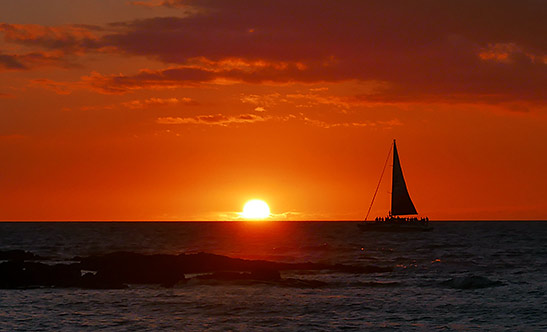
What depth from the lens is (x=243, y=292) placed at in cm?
5109

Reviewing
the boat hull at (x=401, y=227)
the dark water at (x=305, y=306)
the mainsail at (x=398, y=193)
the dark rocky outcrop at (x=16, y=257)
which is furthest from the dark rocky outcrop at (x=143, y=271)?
the boat hull at (x=401, y=227)

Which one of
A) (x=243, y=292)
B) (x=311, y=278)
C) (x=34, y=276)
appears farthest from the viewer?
(x=311, y=278)

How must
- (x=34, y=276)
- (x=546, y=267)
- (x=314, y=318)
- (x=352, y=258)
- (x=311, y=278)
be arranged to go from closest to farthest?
(x=314, y=318), (x=34, y=276), (x=311, y=278), (x=546, y=267), (x=352, y=258)

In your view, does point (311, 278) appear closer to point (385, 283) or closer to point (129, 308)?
point (385, 283)

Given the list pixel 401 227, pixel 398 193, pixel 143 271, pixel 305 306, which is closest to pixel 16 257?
pixel 143 271

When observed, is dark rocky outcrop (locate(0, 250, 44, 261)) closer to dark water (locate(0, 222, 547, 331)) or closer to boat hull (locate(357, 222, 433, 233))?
dark water (locate(0, 222, 547, 331))

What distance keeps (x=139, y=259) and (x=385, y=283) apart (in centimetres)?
2058

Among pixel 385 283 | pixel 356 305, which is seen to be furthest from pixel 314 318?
pixel 385 283

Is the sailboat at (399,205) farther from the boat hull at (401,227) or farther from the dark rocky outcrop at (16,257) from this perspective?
the dark rocky outcrop at (16,257)

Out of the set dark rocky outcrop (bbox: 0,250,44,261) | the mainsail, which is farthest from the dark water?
the mainsail

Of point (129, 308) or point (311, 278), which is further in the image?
point (311, 278)

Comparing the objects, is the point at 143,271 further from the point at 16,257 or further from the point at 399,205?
the point at 399,205

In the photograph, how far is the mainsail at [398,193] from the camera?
14662 cm

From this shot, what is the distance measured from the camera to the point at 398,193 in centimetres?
14650
